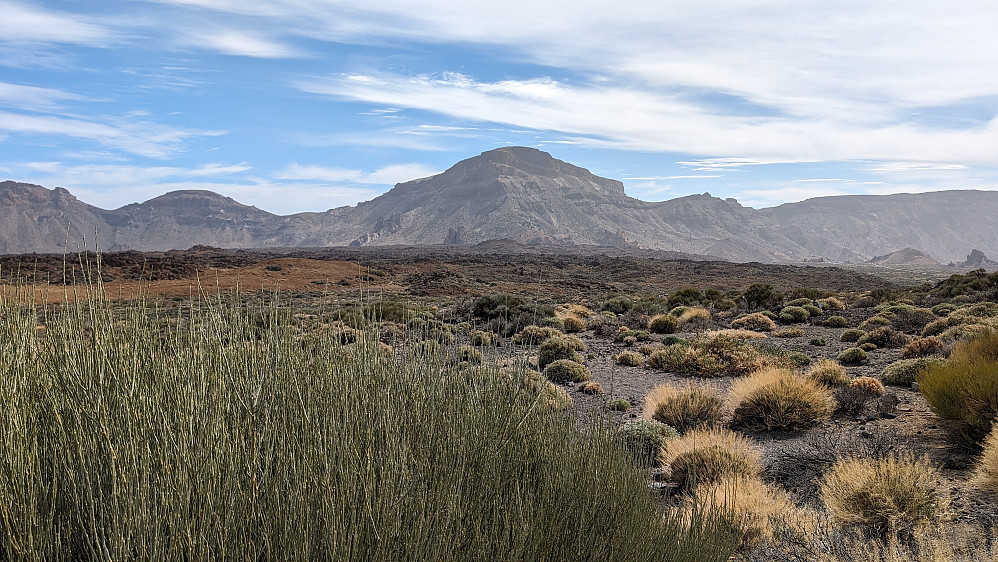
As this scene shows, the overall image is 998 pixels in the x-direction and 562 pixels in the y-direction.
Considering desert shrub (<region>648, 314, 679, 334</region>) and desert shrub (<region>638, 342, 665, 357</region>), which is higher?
desert shrub (<region>648, 314, 679, 334</region>)

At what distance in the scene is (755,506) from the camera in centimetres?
493

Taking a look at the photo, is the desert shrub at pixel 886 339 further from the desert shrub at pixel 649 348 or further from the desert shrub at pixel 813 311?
the desert shrub at pixel 813 311

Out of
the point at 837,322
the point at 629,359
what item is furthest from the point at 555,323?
the point at 837,322

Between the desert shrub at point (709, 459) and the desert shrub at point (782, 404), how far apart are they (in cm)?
145

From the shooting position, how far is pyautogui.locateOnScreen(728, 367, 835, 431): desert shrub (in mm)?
7840

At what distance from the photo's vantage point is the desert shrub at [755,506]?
14.9ft

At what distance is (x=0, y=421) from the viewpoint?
81.3 inches

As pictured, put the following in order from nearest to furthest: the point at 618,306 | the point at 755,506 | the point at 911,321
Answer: the point at 755,506, the point at 911,321, the point at 618,306

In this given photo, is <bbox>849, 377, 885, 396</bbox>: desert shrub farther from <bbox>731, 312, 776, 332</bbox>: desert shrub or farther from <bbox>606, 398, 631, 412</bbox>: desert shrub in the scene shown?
<bbox>731, 312, 776, 332</bbox>: desert shrub

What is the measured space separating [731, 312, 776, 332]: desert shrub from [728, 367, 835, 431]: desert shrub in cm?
998

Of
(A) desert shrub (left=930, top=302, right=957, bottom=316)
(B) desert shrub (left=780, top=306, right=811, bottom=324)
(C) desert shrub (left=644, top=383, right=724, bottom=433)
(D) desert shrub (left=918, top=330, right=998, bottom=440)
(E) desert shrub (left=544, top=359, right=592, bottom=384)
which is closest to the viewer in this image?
(D) desert shrub (left=918, top=330, right=998, bottom=440)

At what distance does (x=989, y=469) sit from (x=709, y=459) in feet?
7.79

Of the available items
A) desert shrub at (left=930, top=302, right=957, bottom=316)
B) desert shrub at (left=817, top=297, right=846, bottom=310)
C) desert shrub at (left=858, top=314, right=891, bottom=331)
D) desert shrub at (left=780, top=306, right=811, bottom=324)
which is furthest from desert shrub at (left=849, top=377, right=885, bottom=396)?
desert shrub at (left=817, top=297, right=846, bottom=310)

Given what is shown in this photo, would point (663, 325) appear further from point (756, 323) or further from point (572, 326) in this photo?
point (756, 323)
